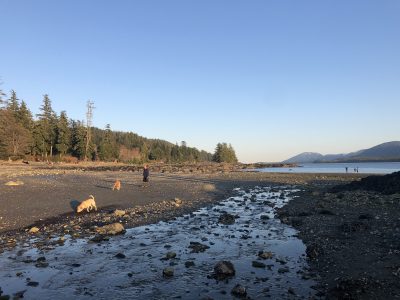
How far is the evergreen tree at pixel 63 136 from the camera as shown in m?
100

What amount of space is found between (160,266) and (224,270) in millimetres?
2360

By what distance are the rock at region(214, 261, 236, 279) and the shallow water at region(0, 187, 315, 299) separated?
0.25 metres

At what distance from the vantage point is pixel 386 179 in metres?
33.9

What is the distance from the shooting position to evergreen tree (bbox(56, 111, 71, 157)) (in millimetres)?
100375

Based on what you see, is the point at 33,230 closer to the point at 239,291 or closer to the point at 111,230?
the point at 111,230

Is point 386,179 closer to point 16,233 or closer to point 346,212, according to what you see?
point 346,212

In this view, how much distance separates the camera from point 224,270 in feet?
37.1

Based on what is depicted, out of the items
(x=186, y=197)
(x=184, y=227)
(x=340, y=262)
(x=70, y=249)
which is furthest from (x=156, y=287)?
(x=186, y=197)

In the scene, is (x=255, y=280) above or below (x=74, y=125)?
below

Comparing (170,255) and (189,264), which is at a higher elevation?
(170,255)

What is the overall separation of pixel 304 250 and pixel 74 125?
106 metres

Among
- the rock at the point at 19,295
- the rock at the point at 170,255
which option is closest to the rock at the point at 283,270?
the rock at the point at 170,255

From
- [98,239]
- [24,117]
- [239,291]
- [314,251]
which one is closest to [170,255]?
[98,239]

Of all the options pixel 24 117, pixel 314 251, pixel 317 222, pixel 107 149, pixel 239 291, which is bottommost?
pixel 239 291
